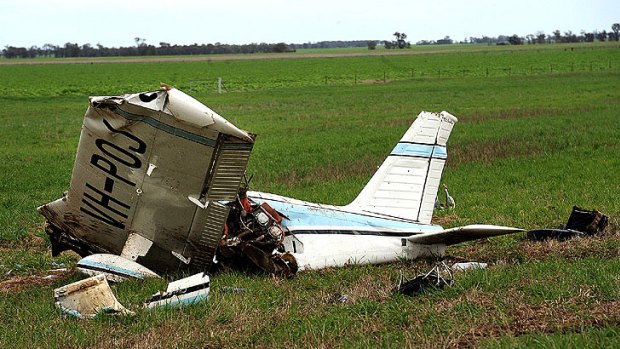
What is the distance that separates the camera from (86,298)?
6707mm

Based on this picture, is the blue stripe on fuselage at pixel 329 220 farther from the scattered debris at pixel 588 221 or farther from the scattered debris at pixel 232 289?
the scattered debris at pixel 588 221

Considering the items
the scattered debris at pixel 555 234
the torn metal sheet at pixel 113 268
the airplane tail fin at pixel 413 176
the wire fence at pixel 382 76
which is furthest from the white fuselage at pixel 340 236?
the wire fence at pixel 382 76

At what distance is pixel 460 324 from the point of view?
5.77 metres

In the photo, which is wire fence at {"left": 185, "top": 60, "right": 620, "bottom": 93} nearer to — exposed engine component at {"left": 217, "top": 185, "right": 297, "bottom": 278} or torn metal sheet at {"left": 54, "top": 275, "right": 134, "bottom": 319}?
exposed engine component at {"left": 217, "top": 185, "right": 297, "bottom": 278}

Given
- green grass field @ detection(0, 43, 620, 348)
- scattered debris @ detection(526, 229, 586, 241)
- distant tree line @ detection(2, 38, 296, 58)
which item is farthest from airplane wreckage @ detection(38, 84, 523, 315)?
→ distant tree line @ detection(2, 38, 296, 58)

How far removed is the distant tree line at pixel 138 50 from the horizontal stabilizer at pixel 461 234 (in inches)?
5619

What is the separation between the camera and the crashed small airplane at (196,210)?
7.45 meters

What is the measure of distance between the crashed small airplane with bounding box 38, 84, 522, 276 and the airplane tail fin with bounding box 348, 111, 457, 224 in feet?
0.06

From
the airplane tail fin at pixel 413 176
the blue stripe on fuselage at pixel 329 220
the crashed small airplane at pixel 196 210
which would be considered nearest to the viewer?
the crashed small airplane at pixel 196 210

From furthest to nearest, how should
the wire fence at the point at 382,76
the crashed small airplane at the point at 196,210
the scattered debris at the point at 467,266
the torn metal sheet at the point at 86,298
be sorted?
the wire fence at the point at 382,76 → the scattered debris at the point at 467,266 → the crashed small airplane at the point at 196,210 → the torn metal sheet at the point at 86,298

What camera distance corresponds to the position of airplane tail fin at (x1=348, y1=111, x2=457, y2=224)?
8938 mm

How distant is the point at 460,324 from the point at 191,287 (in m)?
2.32

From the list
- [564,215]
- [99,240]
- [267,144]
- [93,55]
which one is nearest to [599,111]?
[267,144]

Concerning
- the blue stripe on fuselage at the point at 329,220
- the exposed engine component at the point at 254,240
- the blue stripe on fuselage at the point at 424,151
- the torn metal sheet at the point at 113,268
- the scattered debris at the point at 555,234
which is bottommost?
the torn metal sheet at the point at 113,268
